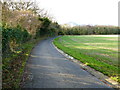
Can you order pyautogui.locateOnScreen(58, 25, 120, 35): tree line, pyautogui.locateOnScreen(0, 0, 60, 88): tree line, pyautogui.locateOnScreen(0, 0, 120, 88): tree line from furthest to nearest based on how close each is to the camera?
pyautogui.locateOnScreen(58, 25, 120, 35): tree line < pyautogui.locateOnScreen(0, 0, 120, 88): tree line < pyautogui.locateOnScreen(0, 0, 60, 88): tree line

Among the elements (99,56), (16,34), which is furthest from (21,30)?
(99,56)

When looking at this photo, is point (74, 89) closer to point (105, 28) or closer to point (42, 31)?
point (42, 31)

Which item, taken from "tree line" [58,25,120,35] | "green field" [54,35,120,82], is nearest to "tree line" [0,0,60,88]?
"green field" [54,35,120,82]

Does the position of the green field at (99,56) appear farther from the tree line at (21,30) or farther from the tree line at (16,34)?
the tree line at (21,30)

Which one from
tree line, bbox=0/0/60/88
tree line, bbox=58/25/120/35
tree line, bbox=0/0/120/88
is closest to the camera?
tree line, bbox=0/0/60/88

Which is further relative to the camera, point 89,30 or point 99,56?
point 89,30

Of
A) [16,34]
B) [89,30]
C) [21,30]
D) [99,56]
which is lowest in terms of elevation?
[99,56]

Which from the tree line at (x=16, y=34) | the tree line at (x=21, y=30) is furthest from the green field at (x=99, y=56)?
the tree line at (x=21, y=30)

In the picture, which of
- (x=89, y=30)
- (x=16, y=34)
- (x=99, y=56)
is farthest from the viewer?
(x=89, y=30)

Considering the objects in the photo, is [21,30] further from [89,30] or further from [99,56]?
[89,30]

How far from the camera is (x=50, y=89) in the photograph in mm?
4668

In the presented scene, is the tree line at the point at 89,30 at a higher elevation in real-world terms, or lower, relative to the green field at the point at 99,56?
higher

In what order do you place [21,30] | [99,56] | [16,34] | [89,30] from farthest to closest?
[89,30], [21,30], [99,56], [16,34]

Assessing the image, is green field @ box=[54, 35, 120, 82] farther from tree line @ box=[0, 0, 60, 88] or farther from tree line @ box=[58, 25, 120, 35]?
tree line @ box=[58, 25, 120, 35]
